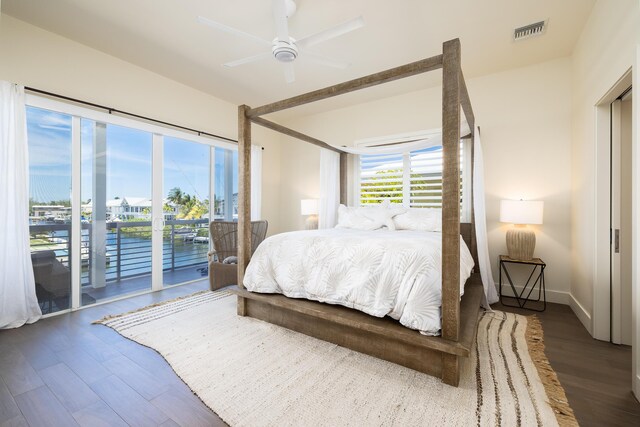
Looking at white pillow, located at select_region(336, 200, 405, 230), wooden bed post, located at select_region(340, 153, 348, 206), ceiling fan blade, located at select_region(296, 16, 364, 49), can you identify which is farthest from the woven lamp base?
ceiling fan blade, located at select_region(296, 16, 364, 49)

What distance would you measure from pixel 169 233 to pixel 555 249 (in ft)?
16.6

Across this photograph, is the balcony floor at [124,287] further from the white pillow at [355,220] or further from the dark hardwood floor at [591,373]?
the dark hardwood floor at [591,373]

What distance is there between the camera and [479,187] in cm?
300

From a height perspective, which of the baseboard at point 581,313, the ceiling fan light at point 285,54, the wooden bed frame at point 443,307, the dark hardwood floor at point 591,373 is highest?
the ceiling fan light at point 285,54

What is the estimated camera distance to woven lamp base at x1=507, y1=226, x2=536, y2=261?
3150 mm

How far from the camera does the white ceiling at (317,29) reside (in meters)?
Result: 2.46

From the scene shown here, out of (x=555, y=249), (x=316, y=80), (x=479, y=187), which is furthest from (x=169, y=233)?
(x=555, y=249)

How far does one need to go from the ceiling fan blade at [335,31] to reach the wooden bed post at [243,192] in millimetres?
840

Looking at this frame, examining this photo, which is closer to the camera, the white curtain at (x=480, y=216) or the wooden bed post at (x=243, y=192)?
the wooden bed post at (x=243, y=192)

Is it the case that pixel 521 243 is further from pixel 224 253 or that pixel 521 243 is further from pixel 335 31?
pixel 224 253

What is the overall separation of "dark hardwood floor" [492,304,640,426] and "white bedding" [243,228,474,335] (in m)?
0.81

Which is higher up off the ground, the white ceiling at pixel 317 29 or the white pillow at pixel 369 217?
the white ceiling at pixel 317 29

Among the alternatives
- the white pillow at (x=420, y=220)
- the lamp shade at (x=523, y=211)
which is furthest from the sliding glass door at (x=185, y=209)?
the lamp shade at (x=523, y=211)

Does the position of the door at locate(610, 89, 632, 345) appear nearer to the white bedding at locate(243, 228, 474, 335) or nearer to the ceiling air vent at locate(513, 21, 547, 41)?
the ceiling air vent at locate(513, 21, 547, 41)
